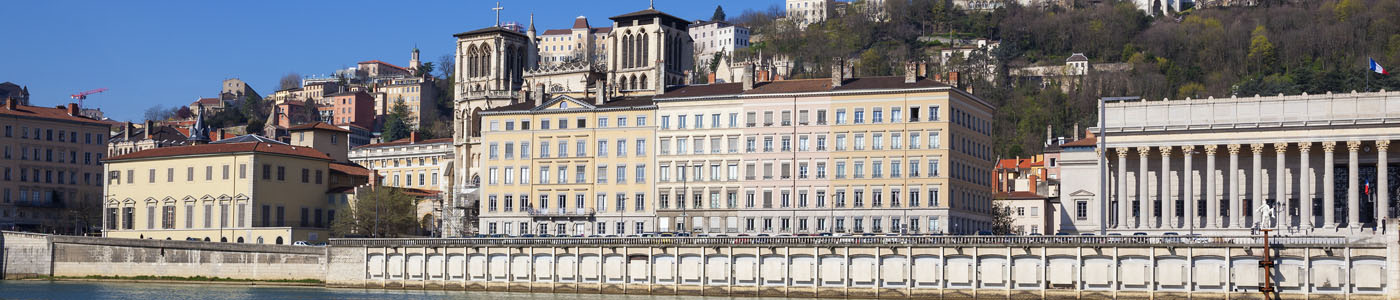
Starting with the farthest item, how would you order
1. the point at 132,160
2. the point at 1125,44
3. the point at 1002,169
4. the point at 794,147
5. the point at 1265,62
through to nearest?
the point at 1125,44
the point at 1265,62
the point at 1002,169
the point at 132,160
the point at 794,147

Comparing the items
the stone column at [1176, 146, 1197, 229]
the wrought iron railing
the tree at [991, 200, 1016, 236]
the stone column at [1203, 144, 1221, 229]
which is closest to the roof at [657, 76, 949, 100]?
the stone column at [1176, 146, 1197, 229]

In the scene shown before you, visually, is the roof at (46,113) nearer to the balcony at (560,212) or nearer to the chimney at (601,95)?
the balcony at (560,212)

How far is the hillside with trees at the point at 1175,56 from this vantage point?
14888 centimetres

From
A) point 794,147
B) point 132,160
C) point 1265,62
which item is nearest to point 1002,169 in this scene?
point 794,147

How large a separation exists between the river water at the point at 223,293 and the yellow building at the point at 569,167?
679 inches

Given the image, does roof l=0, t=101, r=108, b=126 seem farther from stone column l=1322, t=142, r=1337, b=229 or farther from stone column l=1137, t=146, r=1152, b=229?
stone column l=1322, t=142, r=1337, b=229

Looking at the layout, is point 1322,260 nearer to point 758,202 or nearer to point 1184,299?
point 1184,299

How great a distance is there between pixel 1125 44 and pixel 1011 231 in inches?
3534

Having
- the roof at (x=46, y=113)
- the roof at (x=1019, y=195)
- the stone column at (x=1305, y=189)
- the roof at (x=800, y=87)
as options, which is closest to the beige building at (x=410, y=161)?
Result: the roof at (x=46, y=113)

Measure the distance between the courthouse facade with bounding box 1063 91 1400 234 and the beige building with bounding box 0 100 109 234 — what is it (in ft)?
219

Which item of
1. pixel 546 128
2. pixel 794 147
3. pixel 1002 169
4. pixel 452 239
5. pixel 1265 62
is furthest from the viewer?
pixel 1265 62

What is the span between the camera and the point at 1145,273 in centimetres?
6550

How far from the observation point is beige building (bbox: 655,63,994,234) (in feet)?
290

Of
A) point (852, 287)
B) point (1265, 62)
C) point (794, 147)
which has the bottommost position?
point (852, 287)
